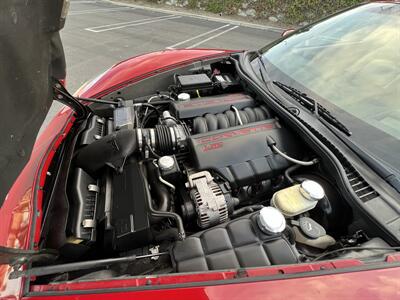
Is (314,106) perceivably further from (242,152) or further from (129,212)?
(129,212)

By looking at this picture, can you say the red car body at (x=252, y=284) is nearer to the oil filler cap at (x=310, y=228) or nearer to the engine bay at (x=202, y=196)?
the engine bay at (x=202, y=196)

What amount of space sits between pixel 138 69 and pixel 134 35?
6.36m

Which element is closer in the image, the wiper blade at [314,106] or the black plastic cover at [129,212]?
the black plastic cover at [129,212]

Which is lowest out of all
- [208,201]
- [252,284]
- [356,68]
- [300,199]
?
[252,284]

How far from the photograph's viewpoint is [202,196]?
137 centimetres

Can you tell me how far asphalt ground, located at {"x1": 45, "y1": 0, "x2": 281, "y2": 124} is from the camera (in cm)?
583

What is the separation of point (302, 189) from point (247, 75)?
102cm

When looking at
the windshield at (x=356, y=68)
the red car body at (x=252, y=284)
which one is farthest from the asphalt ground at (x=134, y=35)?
the red car body at (x=252, y=284)

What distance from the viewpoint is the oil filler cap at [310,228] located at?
1.26 m

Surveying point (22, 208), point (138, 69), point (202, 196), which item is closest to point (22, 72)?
point (22, 208)

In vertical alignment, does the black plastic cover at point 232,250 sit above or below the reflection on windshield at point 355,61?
below

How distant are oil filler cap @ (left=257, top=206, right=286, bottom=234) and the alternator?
209mm

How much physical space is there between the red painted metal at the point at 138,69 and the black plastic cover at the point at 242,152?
3.11 feet

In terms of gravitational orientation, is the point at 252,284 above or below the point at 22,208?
below
